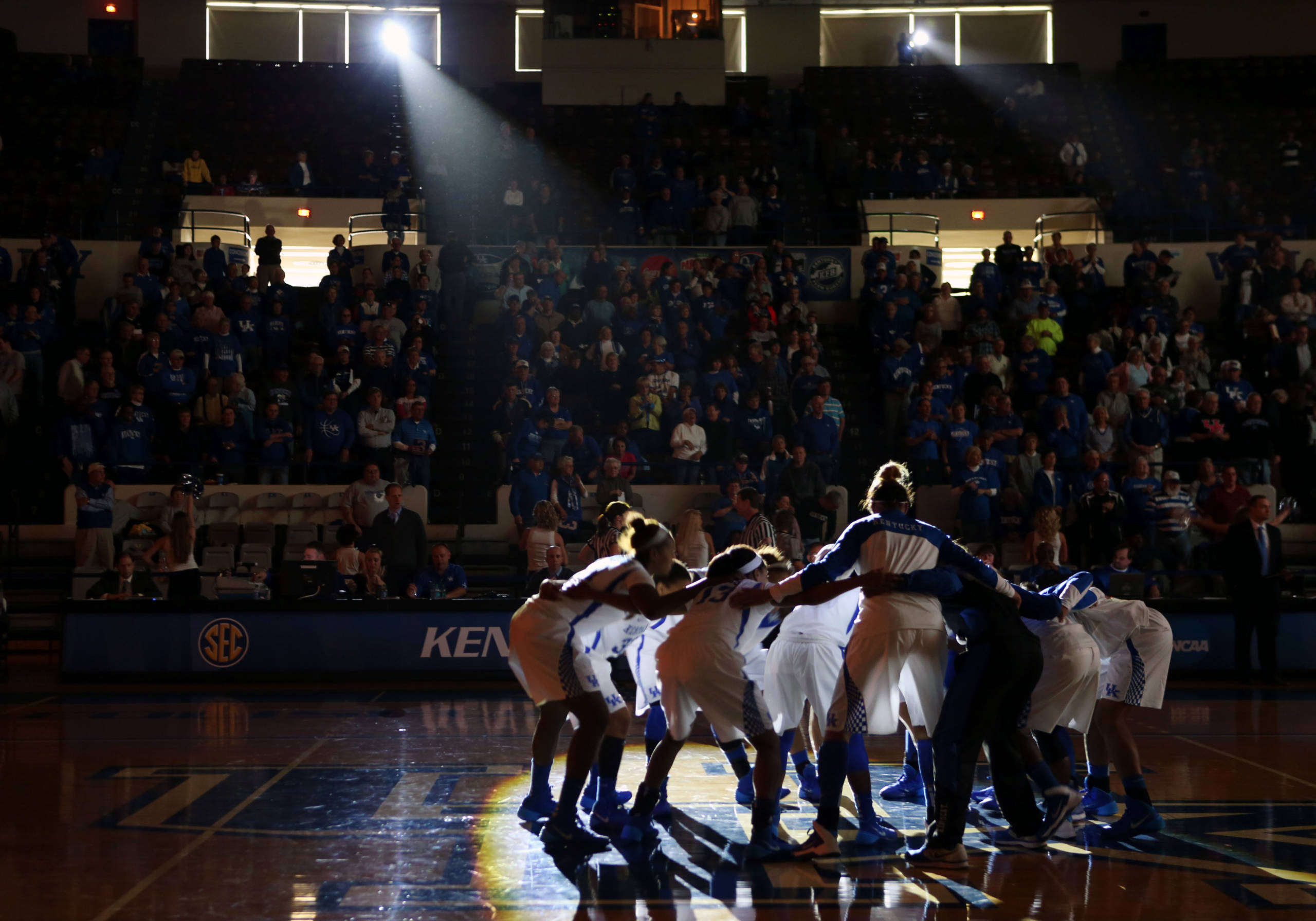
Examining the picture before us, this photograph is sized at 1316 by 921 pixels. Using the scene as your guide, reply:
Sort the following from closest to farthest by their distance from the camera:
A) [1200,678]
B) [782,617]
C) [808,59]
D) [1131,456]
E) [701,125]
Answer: [782,617], [1200,678], [1131,456], [701,125], [808,59]

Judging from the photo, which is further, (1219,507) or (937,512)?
(937,512)

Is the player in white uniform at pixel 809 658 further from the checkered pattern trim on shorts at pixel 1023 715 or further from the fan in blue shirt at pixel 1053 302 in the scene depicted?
the fan in blue shirt at pixel 1053 302

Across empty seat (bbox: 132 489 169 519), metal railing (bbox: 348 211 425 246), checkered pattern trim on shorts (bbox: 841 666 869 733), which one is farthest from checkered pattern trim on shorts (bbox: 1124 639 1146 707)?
metal railing (bbox: 348 211 425 246)

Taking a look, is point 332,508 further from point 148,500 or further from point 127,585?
point 127,585

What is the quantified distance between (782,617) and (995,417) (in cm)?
1104

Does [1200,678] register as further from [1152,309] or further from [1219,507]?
[1152,309]

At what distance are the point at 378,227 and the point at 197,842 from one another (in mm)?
20274

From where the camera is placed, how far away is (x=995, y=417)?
18.0 m

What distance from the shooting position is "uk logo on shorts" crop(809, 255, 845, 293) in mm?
23812

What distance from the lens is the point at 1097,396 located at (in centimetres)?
1869

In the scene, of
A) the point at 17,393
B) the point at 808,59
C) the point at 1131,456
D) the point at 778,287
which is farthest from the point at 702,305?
the point at 808,59

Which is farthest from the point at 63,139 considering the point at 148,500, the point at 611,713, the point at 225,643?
the point at 611,713

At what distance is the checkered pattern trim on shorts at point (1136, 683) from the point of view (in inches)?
302

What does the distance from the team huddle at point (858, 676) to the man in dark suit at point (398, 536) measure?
785 cm
